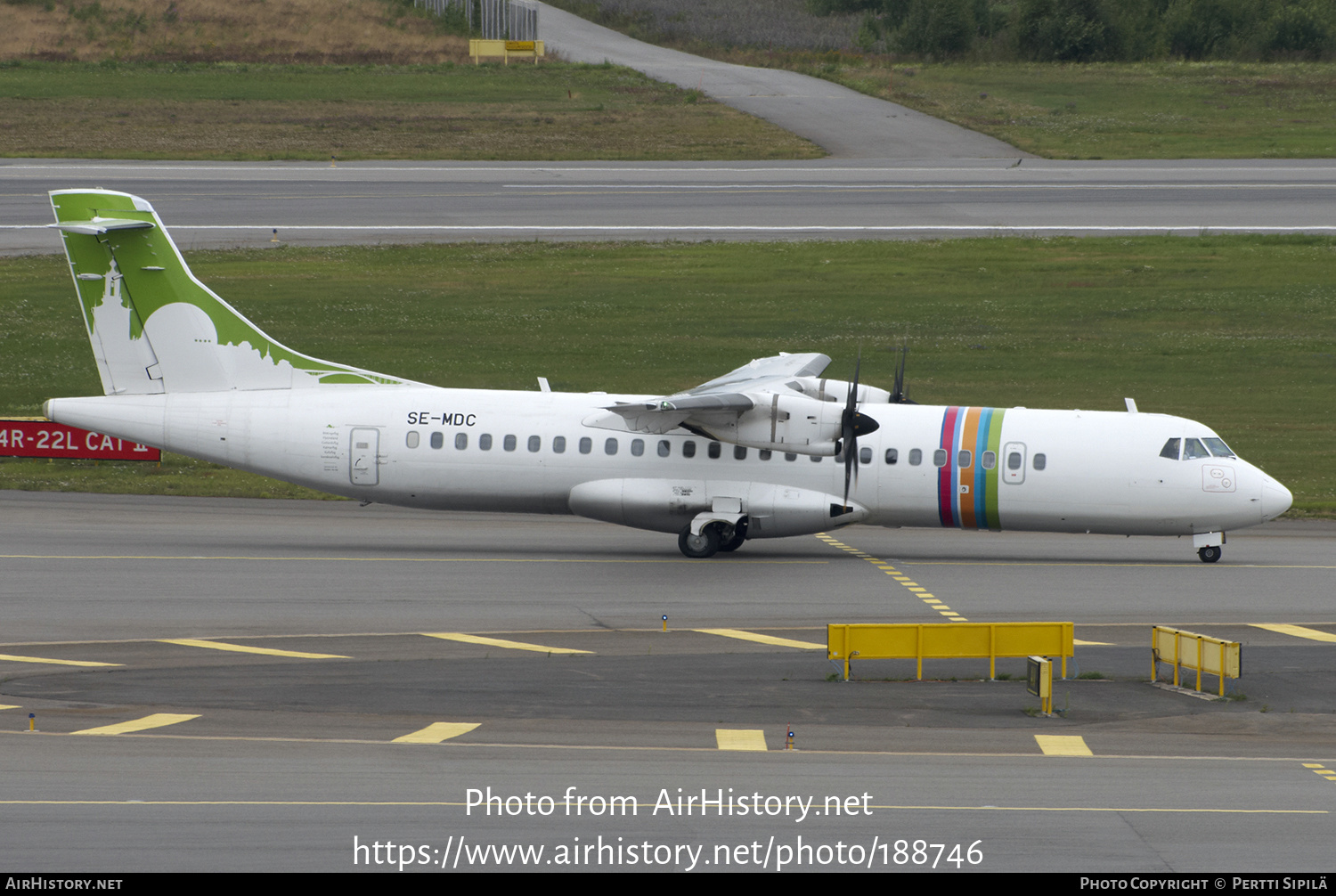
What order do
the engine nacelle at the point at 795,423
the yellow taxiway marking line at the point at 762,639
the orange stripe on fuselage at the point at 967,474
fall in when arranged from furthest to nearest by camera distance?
1. the orange stripe on fuselage at the point at 967,474
2. the engine nacelle at the point at 795,423
3. the yellow taxiway marking line at the point at 762,639

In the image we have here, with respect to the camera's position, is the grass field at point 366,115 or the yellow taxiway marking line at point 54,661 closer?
the yellow taxiway marking line at point 54,661

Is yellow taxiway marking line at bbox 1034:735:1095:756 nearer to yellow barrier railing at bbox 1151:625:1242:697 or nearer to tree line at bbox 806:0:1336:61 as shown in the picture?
yellow barrier railing at bbox 1151:625:1242:697

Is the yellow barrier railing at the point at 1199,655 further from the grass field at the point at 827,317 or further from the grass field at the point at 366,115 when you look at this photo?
the grass field at the point at 366,115

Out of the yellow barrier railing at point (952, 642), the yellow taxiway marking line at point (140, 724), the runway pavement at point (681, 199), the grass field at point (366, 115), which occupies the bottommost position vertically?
the yellow taxiway marking line at point (140, 724)

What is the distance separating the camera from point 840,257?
181ft

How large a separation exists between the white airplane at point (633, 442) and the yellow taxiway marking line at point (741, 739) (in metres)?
10.0

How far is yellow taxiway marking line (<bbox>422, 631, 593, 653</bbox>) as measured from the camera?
69.7 ft

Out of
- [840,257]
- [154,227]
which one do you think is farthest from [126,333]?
[840,257]

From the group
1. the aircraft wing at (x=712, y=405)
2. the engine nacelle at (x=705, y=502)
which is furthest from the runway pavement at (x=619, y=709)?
the aircraft wing at (x=712, y=405)

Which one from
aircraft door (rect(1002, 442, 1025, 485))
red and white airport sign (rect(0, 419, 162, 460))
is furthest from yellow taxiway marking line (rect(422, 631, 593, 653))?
red and white airport sign (rect(0, 419, 162, 460))

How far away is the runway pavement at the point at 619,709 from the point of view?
13625mm

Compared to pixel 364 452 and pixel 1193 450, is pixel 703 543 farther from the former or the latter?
pixel 1193 450

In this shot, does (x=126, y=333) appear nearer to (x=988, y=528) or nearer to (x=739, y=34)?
(x=988, y=528)

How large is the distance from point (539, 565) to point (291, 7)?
75944 millimetres
